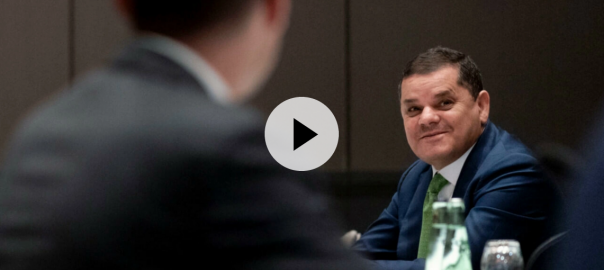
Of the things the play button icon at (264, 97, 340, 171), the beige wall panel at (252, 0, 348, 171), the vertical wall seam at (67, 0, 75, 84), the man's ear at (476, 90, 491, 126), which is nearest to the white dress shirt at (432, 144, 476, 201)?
the man's ear at (476, 90, 491, 126)

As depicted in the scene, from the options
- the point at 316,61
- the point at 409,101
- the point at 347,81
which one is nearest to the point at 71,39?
the point at 316,61

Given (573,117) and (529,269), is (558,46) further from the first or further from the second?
(529,269)

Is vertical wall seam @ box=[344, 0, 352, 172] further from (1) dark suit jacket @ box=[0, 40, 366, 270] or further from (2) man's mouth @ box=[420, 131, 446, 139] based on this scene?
(1) dark suit jacket @ box=[0, 40, 366, 270]

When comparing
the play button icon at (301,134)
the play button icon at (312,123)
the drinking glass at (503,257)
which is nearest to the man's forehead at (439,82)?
the drinking glass at (503,257)

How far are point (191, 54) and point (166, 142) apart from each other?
88mm

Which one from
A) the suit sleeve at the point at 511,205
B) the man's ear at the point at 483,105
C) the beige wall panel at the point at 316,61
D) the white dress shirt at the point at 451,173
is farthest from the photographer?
the beige wall panel at the point at 316,61

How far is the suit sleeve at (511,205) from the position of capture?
5.90 feet

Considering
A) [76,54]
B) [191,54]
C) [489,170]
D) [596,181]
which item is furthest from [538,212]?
[76,54]

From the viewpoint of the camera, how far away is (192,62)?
1.70 ft

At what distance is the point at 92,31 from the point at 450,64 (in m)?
2.16

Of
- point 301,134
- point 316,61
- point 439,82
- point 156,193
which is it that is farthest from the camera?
point 316,61

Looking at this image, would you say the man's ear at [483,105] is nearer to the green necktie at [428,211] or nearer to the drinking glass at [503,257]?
the green necktie at [428,211]

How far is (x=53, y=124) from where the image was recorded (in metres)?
0.50

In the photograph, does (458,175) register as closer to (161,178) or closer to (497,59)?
(161,178)
